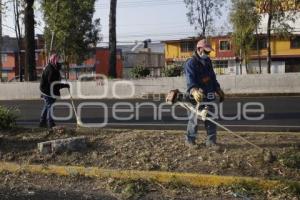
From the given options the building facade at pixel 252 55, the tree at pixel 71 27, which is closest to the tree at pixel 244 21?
the building facade at pixel 252 55

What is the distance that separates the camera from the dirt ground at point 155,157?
7.74 metres

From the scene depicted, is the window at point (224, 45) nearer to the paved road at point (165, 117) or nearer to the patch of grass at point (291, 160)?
the paved road at point (165, 117)

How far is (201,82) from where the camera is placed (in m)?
8.65

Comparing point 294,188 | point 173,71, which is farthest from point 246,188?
point 173,71

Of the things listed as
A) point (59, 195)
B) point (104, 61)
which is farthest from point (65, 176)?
point (104, 61)

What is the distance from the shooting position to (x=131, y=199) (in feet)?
24.3

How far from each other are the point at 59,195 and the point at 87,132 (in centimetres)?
301

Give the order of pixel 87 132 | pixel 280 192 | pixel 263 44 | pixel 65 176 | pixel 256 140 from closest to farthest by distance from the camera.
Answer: pixel 280 192
pixel 65 176
pixel 256 140
pixel 87 132
pixel 263 44

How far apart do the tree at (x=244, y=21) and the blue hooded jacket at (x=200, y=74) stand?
35500 millimetres

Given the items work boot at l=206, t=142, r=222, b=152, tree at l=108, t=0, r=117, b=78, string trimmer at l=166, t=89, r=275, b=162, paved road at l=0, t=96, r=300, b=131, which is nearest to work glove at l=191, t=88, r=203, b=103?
string trimmer at l=166, t=89, r=275, b=162

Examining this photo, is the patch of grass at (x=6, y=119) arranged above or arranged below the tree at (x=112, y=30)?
below

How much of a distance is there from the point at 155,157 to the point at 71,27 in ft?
122

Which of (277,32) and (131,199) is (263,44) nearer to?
(277,32)

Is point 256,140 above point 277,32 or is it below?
below
